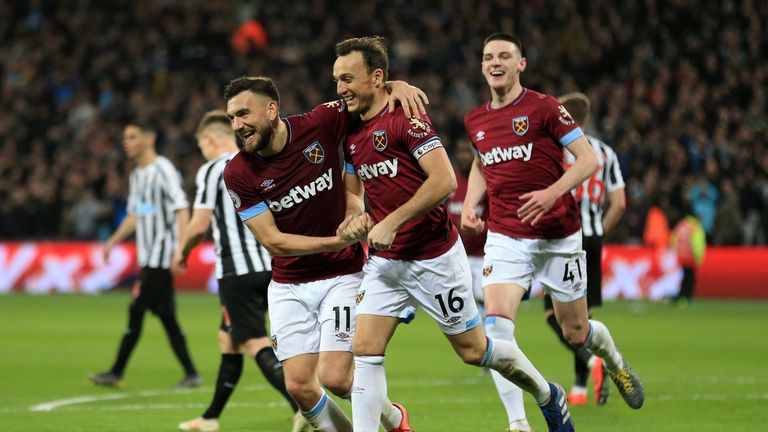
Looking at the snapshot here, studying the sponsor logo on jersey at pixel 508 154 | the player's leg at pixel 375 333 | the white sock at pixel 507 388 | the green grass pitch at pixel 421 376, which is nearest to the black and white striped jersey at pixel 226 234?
the green grass pitch at pixel 421 376

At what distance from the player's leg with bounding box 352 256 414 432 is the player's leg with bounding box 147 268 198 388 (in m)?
4.66

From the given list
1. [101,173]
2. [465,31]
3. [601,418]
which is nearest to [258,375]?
[601,418]

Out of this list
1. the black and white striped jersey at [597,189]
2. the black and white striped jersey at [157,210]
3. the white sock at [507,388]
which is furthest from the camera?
the black and white striped jersey at [157,210]

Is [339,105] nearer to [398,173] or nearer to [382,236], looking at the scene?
[398,173]

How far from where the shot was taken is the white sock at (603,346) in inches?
302

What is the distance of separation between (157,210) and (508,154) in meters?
4.56

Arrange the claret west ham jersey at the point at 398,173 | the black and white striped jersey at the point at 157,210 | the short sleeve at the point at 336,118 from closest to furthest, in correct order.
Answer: the claret west ham jersey at the point at 398,173 < the short sleeve at the point at 336,118 < the black and white striped jersey at the point at 157,210

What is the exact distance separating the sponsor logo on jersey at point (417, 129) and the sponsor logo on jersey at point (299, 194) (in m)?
0.64

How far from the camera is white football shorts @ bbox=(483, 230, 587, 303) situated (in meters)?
7.59

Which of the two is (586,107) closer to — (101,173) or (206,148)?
(206,148)

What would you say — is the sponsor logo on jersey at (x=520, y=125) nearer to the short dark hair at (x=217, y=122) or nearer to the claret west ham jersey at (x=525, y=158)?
the claret west ham jersey at (x=525, y=158)

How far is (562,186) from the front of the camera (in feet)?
22.6

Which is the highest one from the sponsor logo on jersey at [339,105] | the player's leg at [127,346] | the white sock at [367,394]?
the sponsor logo on jersey at [339,105]

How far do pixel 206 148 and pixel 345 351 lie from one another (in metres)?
3.04
